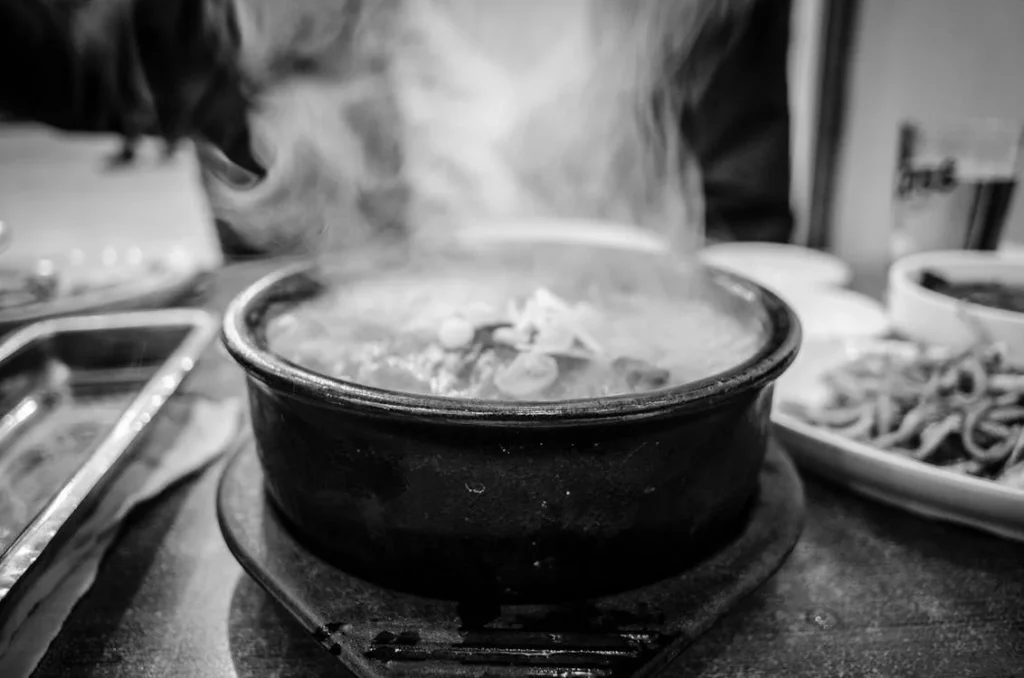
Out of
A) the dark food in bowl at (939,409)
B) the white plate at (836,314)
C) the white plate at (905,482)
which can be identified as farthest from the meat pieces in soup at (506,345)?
the white plate at (836,314)

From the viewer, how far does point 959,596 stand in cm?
126

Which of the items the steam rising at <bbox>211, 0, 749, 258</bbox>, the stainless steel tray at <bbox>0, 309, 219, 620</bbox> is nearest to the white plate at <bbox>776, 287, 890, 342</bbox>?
the steam rising at <bbox>211, 0, 749, 258</bbox>

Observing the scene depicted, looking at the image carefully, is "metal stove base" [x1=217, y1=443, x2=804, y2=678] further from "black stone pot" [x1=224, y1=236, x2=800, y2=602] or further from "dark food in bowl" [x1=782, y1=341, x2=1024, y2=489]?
"dark food in bowl" [x1=782, y1=341, x2=1024, y2=489]

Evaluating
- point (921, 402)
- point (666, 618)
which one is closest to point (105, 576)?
point (666, 618)

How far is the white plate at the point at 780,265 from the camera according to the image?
2936mm

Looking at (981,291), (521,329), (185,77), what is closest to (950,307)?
(981,291)

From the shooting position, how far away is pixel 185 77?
410 centimetres

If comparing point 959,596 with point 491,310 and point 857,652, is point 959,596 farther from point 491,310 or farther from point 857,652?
point 491,310

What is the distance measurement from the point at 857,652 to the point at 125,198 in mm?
9632

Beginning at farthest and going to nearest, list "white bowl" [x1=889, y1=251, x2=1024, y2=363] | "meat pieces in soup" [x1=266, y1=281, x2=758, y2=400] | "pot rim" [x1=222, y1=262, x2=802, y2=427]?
"white bowl" [x1=889, y1=251, x2=1024, y2=363], "meat pieces in soup" [x1=266, y1=281, x2=758, y2=400], "pot rim" [x1=222, y1=262, x2=802, y2=427]

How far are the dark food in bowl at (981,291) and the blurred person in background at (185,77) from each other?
2.56m

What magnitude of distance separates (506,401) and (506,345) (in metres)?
0.34

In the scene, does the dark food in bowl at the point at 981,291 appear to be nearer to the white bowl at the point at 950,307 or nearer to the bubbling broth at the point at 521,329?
the white bowl at the point at 950,307

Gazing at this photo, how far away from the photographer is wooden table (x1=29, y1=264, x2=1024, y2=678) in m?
1.12
